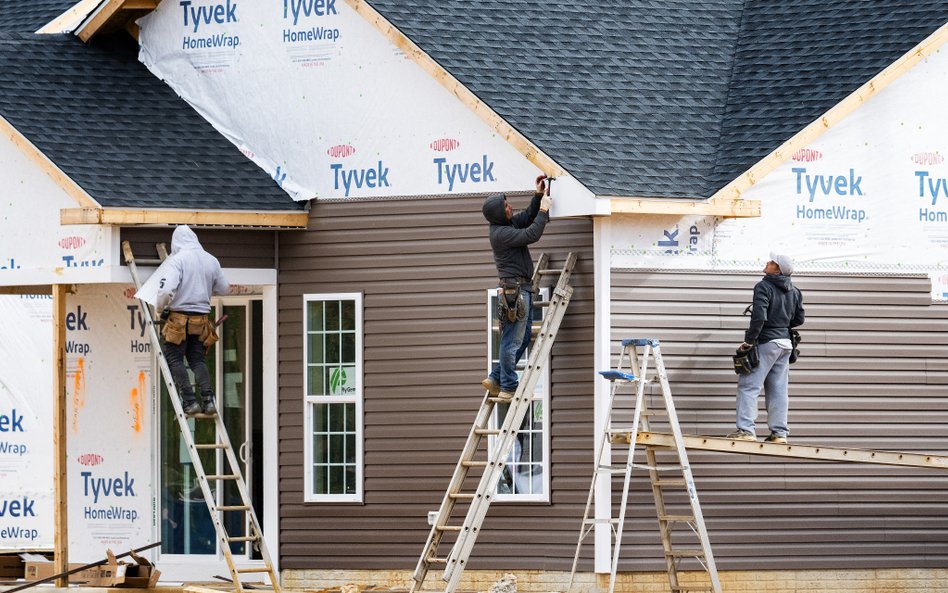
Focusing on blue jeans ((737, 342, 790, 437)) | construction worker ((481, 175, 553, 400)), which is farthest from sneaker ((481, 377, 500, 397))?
blue jeans ((737, 342, 790, 437))

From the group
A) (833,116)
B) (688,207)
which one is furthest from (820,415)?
(833,116)

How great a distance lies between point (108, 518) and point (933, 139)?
8679mm

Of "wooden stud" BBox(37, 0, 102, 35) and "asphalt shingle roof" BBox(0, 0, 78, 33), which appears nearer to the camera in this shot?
"wooden stud" BBox(37, 0, 102, 35)

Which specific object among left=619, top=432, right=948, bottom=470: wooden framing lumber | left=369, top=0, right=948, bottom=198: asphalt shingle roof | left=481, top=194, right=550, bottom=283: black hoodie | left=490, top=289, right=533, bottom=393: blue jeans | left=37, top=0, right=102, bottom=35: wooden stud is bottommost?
left=619, top=432, right=948, bottom=470: wooden framing lumber

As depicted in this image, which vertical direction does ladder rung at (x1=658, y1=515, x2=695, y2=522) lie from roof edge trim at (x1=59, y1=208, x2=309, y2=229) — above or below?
below

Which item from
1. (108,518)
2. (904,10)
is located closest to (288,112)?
(108,518)

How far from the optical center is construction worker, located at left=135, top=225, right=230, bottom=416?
1445cm

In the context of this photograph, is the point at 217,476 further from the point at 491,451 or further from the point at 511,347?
the point at 511,347

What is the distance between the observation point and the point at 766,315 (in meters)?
14.2

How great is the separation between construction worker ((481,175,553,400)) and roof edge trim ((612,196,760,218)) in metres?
0.65

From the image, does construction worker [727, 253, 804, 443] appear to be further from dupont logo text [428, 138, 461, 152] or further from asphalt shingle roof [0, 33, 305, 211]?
asphalt shingle roof [0, 33, 305, 211]

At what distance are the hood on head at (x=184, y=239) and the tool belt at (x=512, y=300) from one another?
2737mm

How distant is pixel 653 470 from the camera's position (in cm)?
A: 1412

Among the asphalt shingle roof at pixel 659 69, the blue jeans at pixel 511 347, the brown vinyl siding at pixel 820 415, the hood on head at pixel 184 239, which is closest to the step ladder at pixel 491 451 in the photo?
the blue jeans at pixel 511 347
